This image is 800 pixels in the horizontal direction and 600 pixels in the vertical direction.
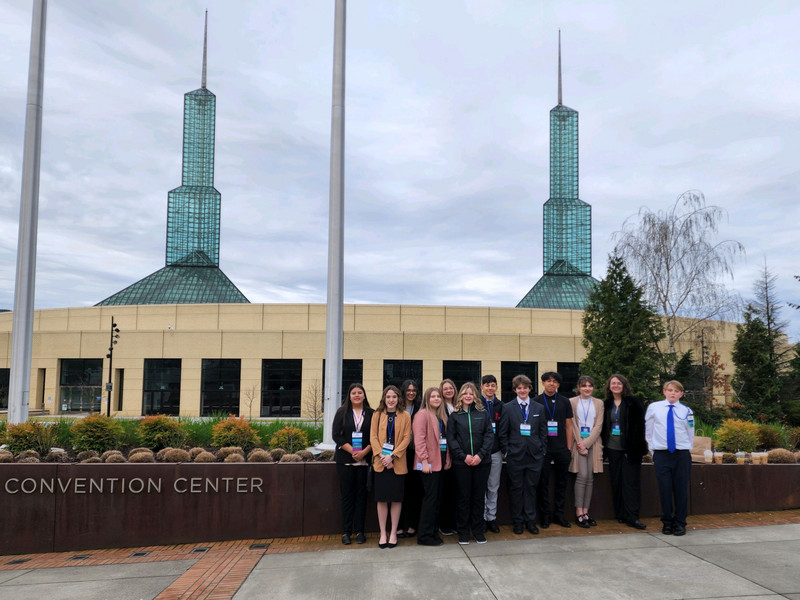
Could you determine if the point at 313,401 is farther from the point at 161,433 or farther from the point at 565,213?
the point at 565,213

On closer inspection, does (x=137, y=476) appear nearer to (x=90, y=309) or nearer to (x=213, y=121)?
(x=90, y=309)

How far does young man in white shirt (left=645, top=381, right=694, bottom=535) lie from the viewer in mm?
7246

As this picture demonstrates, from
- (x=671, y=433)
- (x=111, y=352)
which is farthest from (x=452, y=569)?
(x=111, y=352)

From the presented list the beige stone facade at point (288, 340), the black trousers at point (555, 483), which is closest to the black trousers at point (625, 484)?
the black trousers at point (555, 483)

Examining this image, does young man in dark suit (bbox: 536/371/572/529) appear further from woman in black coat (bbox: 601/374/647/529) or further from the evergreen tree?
the evergreen tree

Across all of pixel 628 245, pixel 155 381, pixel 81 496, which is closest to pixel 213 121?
pixel 155 381

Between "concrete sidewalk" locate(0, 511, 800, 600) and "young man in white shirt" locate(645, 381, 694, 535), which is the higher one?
"young man in white shirt" locate(645, 381, 694, 535)

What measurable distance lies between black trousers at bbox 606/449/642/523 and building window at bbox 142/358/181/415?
34.5 m

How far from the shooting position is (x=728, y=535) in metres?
7.24

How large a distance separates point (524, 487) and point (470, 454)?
1.04 metres

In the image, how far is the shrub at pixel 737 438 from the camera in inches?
395

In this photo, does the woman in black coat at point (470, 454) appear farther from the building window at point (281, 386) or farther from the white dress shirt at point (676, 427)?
the building window at point (281, 386)

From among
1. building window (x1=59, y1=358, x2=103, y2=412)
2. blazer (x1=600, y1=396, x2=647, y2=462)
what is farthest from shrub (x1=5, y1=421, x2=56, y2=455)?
building window (x1=59, y1=358, x2=103, y2=412)

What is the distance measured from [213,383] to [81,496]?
103 ft
